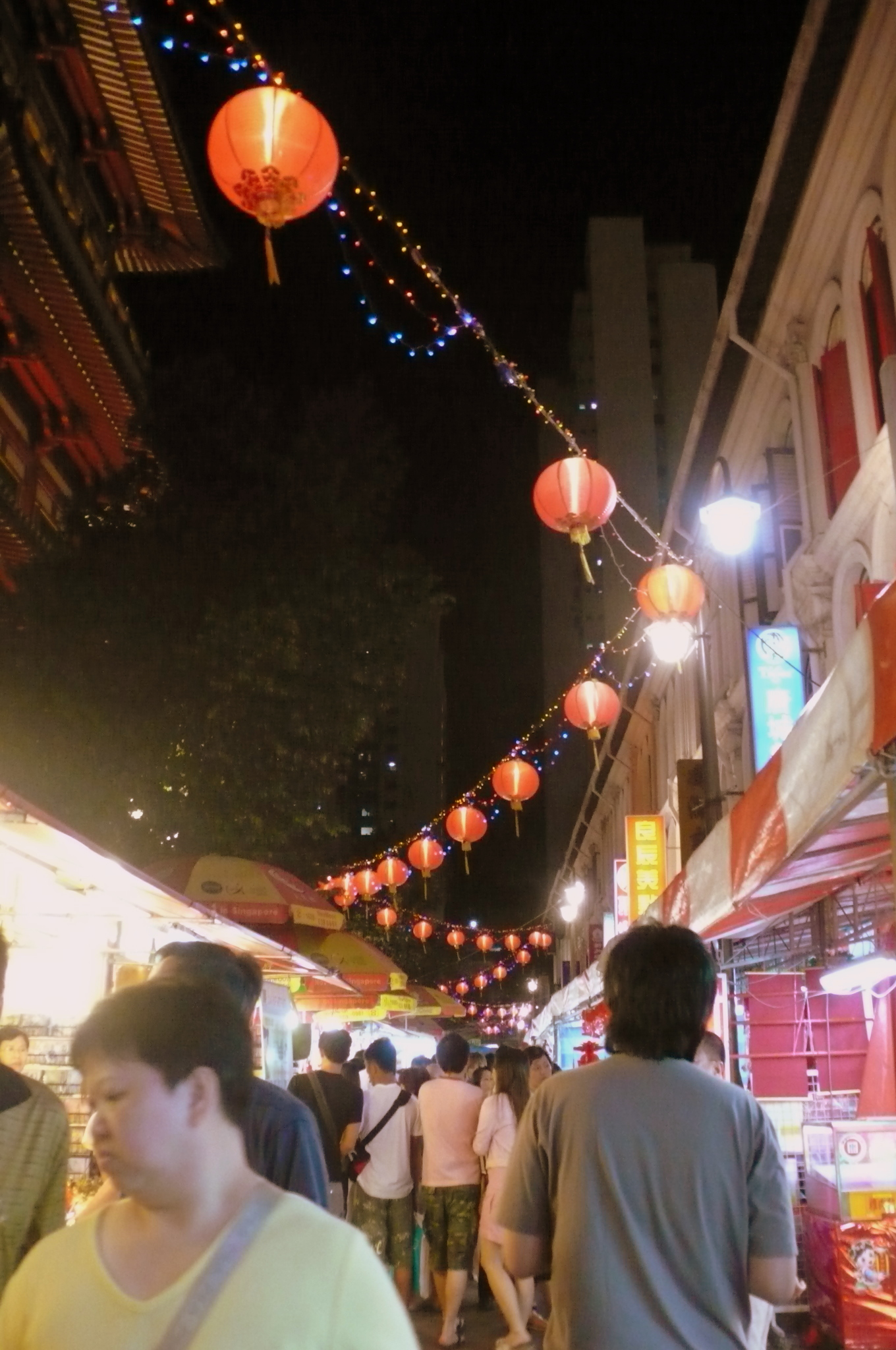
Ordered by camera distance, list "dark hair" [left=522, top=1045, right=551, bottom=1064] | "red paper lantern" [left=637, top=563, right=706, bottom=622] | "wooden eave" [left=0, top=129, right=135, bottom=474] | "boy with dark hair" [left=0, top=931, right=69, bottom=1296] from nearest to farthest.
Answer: "boy with dark hair" [left=0, top=931, right=69, bottom=1296] → "dark hair" [left=522, top=1045, right=551, bottom=1064] → "wooden eave" [left=0, top=129, right=135, bottom=474] → "red paper lantern" [left=637, top=563, right=706, bottom=622]

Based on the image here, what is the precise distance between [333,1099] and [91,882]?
226 cm

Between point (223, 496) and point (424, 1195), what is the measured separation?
32.4 ft

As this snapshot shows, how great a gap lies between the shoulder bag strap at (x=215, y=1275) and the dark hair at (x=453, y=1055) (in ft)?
25.0

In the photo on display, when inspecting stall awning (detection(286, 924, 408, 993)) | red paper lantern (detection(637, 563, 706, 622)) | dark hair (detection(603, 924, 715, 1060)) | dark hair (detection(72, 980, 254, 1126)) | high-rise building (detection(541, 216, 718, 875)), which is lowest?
dark hair (detection(72, 980, 254, 1126))

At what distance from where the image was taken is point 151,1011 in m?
1.81

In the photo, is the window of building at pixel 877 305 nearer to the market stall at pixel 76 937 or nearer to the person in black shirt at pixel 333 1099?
the person in black shirt at pixel 333 1099

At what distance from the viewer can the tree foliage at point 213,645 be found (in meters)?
13.9

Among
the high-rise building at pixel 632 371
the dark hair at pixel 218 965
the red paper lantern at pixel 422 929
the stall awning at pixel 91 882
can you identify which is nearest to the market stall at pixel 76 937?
the stall awning at pixel 91 882

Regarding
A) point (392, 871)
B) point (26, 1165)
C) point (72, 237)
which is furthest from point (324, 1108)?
point (392, 871)

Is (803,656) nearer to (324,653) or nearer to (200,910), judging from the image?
(324,653)

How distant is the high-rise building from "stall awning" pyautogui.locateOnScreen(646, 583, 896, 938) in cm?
4884

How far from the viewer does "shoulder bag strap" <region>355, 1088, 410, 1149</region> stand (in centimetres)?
866

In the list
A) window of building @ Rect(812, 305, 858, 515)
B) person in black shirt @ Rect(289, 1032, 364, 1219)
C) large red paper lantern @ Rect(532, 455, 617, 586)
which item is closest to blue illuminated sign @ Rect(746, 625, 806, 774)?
window of building @ Rect(812, 305, 858, 515)

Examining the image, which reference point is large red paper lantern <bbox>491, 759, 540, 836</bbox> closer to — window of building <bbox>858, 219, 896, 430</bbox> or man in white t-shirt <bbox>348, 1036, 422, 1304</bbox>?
window of building <bbox>858, 219, 896, 430</bbox>
